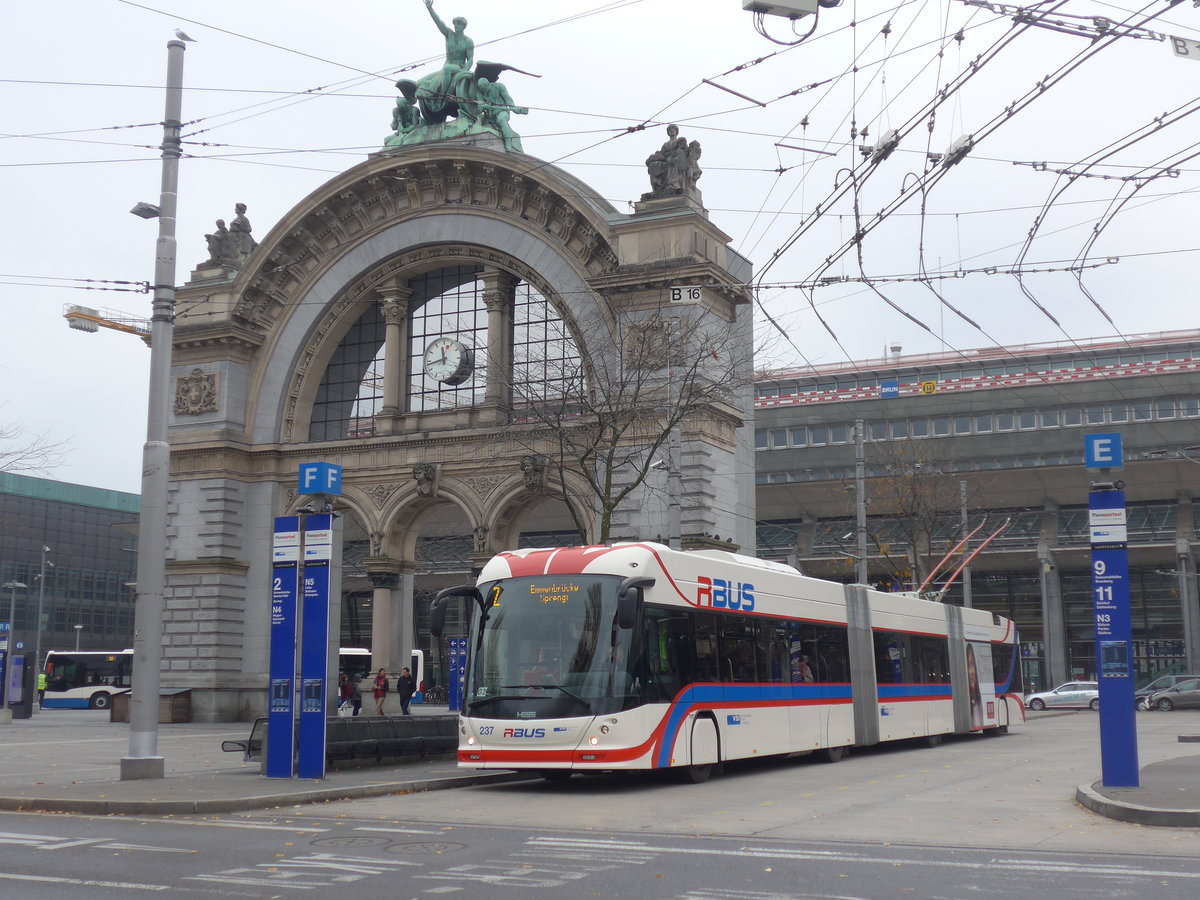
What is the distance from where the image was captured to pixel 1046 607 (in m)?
64.6

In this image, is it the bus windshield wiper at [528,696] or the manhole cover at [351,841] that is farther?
the bus windshield wiper at [528,696]

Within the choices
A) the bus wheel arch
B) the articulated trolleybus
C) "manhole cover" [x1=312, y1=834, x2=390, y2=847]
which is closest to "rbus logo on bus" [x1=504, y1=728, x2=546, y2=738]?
the articulated trolleybus

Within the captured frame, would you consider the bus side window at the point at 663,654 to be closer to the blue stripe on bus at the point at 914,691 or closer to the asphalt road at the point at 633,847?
the asphalt road at the point at 633,847

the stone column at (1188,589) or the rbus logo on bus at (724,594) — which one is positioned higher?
the stone column at (1188,589)

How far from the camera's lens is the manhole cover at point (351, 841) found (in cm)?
1247

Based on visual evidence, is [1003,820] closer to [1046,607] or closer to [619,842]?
[619,842]

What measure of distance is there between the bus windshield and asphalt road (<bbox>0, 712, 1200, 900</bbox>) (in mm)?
1204

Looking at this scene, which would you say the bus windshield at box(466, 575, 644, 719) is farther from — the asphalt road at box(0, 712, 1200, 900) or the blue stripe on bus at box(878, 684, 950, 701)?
the blue stripe on bus at box(878, 684, 950, 701)

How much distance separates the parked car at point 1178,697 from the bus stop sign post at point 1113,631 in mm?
39112

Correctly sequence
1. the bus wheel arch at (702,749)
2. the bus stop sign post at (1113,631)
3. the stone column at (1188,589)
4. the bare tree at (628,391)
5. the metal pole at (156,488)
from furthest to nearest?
the stone column at (1188,589), the bare tree at (628,391), the metal pole at (156,488), the bus wheel arch at (702,749), the bus stop sign post at (1113,631)

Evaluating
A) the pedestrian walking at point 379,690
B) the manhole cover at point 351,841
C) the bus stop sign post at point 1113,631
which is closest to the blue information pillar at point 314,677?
the manhole cover at point 351,841

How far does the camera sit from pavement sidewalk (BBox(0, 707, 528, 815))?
1600cm

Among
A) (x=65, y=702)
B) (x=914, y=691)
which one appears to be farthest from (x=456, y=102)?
(x=65, y=702)

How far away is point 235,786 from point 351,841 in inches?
225
